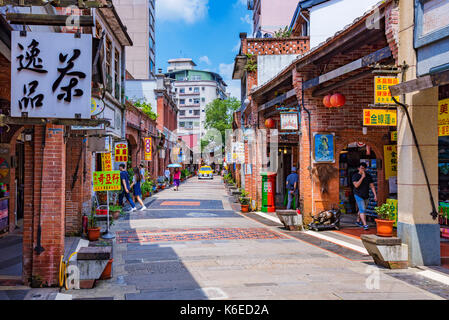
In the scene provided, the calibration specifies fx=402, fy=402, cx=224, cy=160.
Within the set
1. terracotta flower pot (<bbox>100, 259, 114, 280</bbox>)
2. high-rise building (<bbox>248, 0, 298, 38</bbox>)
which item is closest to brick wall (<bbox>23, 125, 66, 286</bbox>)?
terracotta flower pot (<bbox>100, 259, 114, 280</bbox>)

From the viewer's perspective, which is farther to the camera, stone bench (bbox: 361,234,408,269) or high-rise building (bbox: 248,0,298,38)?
high-rise building (bbox: 248,0,298,38)

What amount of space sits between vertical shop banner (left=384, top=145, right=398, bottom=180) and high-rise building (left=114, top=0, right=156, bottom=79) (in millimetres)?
39473

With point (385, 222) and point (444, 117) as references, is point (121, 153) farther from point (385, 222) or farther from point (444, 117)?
point (444, 117)

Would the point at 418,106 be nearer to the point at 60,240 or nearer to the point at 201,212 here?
the point at 60,240

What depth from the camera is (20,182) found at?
1340 centimetres

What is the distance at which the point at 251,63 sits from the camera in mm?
19844

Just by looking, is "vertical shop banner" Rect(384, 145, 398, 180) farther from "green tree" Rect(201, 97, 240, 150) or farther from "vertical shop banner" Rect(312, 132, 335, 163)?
"green tree" Rect(201, 97, 240, 150)

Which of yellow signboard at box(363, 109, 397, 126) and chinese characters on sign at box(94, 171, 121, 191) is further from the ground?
yellow signboard at box(363, 109, 397, 126)

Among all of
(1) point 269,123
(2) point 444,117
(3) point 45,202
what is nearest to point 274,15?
(1) point 269,123

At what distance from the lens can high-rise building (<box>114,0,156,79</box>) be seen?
157 ft

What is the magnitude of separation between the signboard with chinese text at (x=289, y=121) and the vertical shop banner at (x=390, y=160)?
2890mm

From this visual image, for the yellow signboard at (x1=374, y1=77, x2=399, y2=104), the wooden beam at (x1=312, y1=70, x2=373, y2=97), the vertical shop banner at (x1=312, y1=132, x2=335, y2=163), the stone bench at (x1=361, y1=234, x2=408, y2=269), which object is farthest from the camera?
the vertical shop banner at (x1=312, y1=132, x2=335, y2=163)

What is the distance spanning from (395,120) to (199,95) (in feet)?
241
